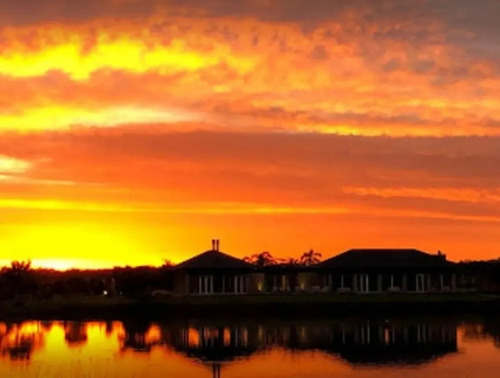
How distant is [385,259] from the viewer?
264 ft

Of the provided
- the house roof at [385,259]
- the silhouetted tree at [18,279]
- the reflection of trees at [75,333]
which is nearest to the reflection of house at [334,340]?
the reflection of trees at [75,333]

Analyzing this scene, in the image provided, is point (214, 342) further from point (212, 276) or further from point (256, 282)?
point (256, 282)

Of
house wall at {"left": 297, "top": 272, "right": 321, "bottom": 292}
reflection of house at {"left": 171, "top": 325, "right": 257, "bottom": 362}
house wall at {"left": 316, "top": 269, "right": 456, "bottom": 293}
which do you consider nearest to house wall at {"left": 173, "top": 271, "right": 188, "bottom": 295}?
house wall at {"left": 297, "top": 272, "right": 321, "bottom": 292}

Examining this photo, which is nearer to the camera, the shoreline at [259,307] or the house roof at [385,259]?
the shoreline at [259,307]

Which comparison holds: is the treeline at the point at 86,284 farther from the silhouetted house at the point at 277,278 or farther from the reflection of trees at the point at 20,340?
the reflection of trees at the point at 20,340

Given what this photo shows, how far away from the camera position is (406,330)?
2240 inches

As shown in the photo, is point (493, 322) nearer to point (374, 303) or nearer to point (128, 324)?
point (374, 303)

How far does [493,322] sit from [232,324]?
1724cm

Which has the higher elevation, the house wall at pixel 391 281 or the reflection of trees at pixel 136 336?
the house wall at pixel 391 281

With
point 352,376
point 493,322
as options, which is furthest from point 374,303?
point 352,376

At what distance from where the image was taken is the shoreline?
66625 millimetres

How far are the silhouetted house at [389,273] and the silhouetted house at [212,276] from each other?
7.03 m

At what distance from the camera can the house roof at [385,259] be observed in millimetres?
79312

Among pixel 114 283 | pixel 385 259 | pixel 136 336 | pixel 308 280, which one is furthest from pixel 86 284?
pixel 136 336
